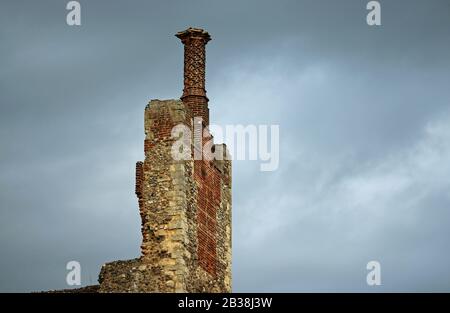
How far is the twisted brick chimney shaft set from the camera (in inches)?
1310

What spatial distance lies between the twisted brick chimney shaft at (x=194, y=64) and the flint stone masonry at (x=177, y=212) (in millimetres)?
24

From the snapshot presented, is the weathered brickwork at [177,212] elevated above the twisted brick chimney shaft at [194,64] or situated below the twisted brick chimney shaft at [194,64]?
below

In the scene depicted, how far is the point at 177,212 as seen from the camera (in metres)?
30.4

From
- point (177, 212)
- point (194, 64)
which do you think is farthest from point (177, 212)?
point (194, 64)

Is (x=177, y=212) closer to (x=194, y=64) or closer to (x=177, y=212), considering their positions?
(x=177, y=212)

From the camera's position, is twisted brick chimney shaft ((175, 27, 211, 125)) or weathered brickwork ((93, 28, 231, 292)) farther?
twisted brick chimney shaft ((175, 27, 211, 125))

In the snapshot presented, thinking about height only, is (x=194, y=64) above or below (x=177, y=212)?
above

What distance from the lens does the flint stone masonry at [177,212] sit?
1187 inches

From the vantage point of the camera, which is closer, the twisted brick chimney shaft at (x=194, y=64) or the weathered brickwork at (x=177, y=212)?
the weathered brickwork at (x=177, y=212)

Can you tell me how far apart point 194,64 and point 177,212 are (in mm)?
4696

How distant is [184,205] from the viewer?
100ft

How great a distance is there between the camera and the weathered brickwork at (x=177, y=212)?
98.9ft
